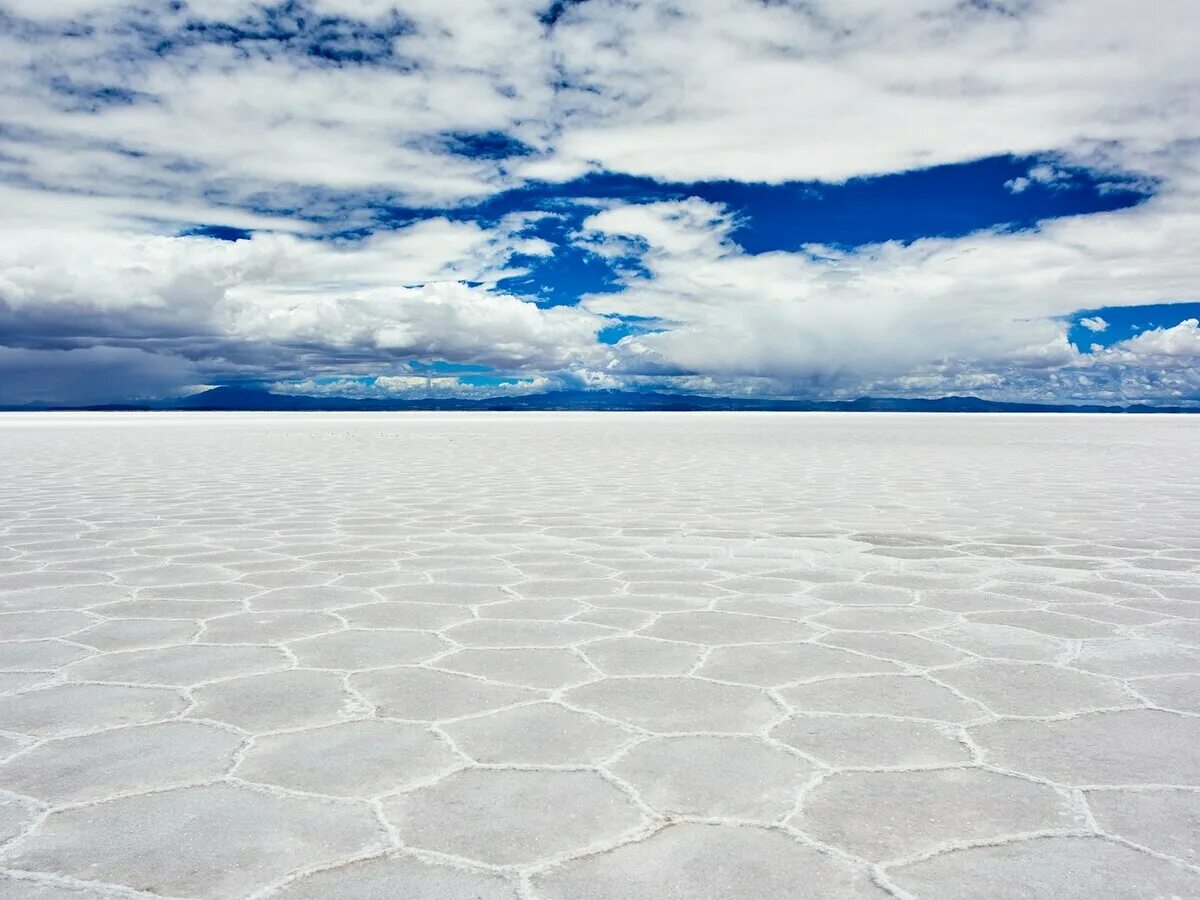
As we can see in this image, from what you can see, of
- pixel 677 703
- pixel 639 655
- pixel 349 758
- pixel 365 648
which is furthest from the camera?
pixel 365 648

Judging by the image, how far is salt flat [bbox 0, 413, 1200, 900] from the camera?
6.89 ft

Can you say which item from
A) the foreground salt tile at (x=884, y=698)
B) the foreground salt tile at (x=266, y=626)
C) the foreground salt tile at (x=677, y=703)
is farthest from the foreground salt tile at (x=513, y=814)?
the foreground salt tile at (x=266, y=626)

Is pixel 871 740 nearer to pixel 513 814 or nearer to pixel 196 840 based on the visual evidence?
pixel 513 814

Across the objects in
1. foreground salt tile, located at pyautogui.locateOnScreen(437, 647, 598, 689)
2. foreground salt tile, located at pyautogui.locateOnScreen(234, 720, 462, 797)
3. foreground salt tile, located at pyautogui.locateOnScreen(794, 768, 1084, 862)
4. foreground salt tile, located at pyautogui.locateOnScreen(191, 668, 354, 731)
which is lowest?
foreground salt tile, located at pyautogui.locateOnScreen(794, 768, 1084, 862)

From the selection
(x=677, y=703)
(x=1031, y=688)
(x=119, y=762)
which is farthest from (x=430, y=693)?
(x=1031, y=688)

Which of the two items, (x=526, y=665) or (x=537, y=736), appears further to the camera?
(x=526, y=665)

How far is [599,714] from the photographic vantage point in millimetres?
3062

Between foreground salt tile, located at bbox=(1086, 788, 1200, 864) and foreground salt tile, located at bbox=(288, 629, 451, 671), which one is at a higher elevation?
foreground salt tile, located at bbox=(288, 629, 451, 671)

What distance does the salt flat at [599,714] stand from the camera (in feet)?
6.89

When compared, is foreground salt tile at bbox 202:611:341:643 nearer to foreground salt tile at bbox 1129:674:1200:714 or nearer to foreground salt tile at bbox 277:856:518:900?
foreground salt tile at bbox 277:856:518:900

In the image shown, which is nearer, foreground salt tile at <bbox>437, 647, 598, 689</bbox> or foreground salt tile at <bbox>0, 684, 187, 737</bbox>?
foreground salt tile at <bbox>0, 684, 187, 737</bbox>

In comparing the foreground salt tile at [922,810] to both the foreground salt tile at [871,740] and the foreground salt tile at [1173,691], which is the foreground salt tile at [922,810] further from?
the foreground salt tile at [1173,691]

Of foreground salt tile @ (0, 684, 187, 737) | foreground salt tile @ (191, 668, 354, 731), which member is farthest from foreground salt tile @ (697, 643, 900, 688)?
foreground salt tile @ (0, 684, 187, 737)

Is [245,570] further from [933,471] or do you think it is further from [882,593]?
[933,471]
